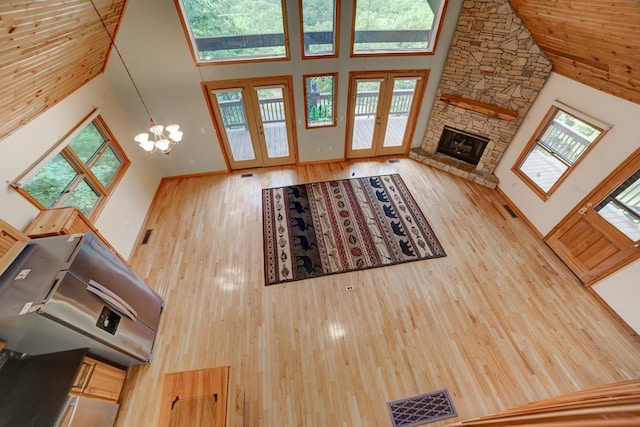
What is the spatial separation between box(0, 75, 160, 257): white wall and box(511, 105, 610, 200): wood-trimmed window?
6.99 meters

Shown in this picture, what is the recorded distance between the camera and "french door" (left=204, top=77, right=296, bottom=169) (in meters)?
4.80

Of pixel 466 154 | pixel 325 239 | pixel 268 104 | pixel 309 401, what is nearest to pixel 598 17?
pixel 466 154

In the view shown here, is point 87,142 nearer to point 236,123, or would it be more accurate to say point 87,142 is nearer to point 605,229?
point 236,123

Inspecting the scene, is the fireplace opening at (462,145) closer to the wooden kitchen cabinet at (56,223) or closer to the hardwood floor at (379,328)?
the hardwood floor at (379,328)

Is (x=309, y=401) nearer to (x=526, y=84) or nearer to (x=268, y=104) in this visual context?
(x=268, y=104)

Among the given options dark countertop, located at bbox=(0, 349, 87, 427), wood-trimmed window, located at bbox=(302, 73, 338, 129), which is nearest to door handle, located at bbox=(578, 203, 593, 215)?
wood-trimmed window, located at bbox=(302, 73, 338, 129)

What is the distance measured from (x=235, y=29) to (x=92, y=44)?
2.02 meters

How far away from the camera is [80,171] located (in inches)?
140

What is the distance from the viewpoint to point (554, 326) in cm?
336

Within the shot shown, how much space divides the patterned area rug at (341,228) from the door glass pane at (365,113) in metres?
1.03


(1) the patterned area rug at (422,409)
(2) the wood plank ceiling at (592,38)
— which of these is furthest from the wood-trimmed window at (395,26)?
(1) the patterned area rug at (422,409)

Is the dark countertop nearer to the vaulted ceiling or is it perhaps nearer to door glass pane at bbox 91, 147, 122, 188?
the vaulted ceiling

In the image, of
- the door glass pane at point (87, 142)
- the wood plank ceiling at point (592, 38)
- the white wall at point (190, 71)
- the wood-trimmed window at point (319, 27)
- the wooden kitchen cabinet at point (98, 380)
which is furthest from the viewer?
the wood-trimmed window at point (319, 27)

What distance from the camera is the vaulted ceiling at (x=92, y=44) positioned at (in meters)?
2.13
